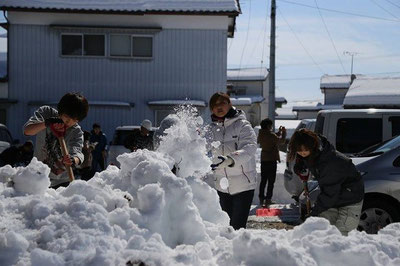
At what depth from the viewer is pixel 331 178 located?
17.1ft

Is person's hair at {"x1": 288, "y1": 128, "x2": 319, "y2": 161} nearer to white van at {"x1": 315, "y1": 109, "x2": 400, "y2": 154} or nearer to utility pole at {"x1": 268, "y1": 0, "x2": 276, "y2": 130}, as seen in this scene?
white van at {"x1": 315, "y1": 109, "x2": 400, "y2": 154}

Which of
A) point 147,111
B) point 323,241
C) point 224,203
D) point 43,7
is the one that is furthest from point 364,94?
point 323,241

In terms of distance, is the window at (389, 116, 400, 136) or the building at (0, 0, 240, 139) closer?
the window at (389, 116, 400, 136)

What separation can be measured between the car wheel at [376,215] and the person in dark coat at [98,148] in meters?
8.98

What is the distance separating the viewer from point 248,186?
5613 mm

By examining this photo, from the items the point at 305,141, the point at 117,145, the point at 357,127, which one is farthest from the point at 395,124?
the point at 117,145

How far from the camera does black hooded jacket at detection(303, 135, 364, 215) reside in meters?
5.21

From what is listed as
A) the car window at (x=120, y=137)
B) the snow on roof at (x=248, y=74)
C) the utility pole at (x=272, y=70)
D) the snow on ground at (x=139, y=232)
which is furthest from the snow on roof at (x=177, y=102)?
the snow on roof at (x=248, y=74)

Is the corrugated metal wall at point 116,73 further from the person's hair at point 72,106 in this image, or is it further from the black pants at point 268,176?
the person's hair at point 72,106

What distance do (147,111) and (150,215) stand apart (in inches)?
701

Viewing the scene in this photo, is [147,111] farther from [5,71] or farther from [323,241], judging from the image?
[323,241]

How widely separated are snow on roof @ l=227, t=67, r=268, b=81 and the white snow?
28.5 metres

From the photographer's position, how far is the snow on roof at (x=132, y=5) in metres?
20.1

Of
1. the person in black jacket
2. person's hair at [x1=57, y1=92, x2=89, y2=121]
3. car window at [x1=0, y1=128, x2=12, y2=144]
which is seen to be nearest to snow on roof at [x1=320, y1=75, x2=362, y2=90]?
car window at [x1=0, y1=128, x2=12, y2=144]
